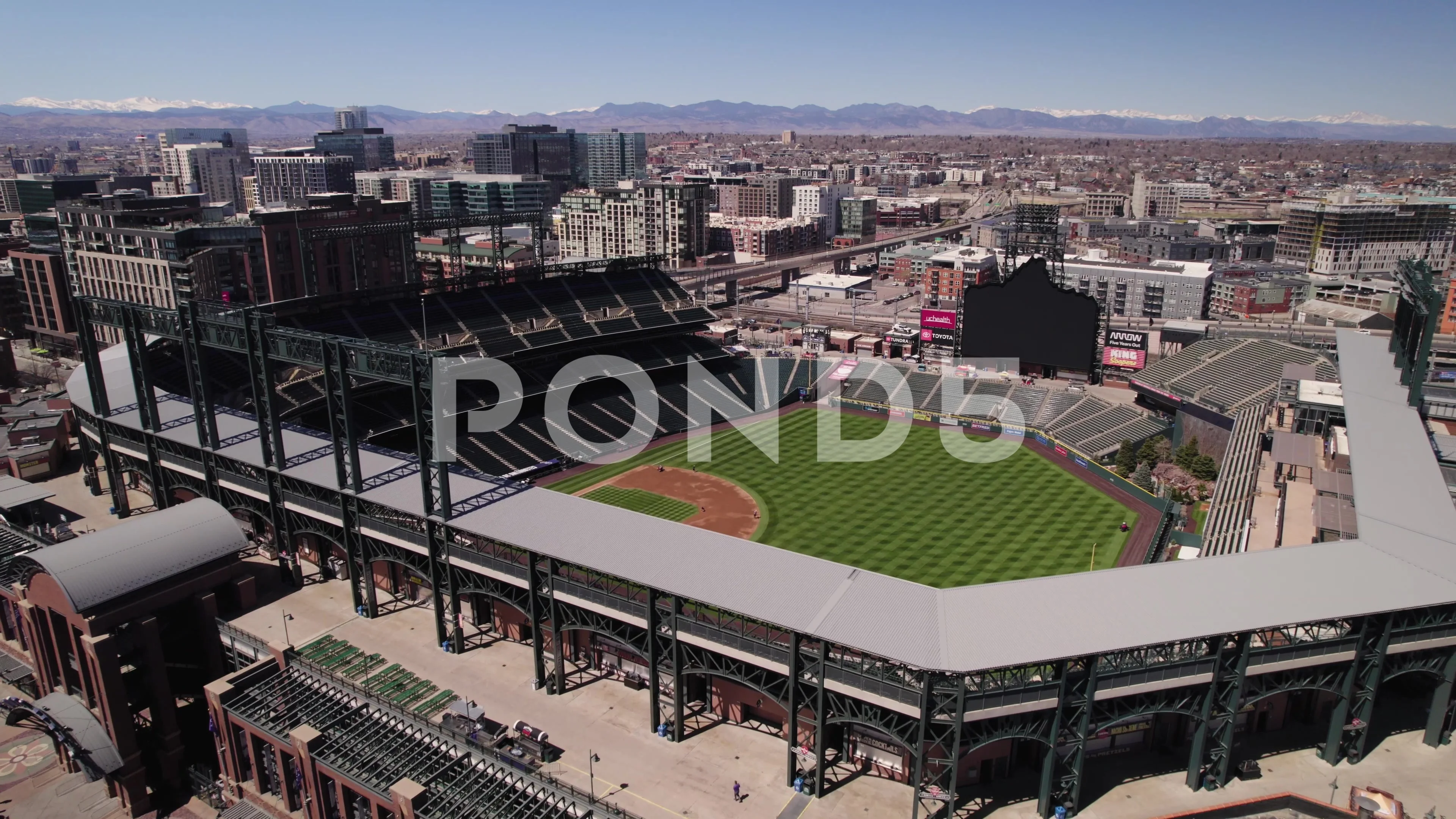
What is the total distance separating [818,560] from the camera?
32.4 m

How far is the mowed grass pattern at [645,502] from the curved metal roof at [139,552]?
23336 mm

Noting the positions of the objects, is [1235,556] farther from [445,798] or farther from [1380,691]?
[445,798]

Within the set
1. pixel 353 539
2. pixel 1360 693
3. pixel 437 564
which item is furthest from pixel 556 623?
pixel 1360 693

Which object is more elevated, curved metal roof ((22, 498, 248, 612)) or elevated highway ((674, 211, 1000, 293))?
A: curved metal roof ((22, 498, 248, 612))

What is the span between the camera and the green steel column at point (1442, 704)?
30.6 m

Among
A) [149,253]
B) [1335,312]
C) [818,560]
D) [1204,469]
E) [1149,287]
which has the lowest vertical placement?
[1204,469]

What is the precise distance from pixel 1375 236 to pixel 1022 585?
530ft

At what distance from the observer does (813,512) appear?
193 ft

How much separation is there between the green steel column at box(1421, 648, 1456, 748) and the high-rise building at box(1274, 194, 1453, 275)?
14049 centimetres

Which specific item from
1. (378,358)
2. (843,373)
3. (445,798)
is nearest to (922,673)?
(445,798)

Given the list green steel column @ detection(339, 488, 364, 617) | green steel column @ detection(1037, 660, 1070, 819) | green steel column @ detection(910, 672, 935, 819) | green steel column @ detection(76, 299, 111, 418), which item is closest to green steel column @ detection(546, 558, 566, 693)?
green steel column @ detection(339, 488, 364, 617)

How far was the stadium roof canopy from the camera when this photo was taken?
27281 millimetres

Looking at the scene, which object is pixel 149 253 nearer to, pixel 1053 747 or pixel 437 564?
pixel 437 564

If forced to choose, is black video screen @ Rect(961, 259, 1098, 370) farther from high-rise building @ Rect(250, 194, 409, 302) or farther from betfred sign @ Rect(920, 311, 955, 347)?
high-rise building @ Rect(250, 194, 409, 302)
